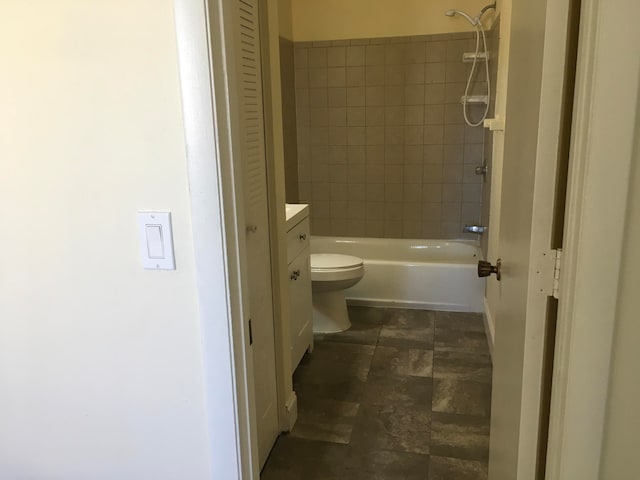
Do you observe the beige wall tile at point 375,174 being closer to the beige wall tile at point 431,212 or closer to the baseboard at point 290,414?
the beige wall tile at point 431,212

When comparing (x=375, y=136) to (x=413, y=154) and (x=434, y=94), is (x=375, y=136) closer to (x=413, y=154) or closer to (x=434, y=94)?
(x=413, y=154)

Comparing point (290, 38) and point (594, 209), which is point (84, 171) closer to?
point (594, 209)

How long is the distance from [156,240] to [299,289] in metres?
1.68

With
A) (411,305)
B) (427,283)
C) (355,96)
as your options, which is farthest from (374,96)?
(411,305)

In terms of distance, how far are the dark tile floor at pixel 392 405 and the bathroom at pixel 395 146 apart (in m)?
0.18

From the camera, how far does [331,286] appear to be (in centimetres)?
325

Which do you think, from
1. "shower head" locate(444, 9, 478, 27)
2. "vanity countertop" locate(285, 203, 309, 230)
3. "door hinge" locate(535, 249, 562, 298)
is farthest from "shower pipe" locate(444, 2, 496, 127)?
"door hinge" locate(535, 249, 562, 298)

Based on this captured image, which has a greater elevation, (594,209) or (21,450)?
(594,209)

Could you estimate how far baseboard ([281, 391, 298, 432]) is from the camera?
90.3 inches

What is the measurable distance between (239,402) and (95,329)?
351 mm

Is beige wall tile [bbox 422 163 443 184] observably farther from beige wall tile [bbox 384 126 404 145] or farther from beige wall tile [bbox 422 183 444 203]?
beige wall tile [bbox 384 126 404 145]

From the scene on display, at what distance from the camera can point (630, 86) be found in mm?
832

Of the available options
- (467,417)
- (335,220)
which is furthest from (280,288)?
(335,220)

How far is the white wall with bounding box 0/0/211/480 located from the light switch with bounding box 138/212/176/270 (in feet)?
0.05
